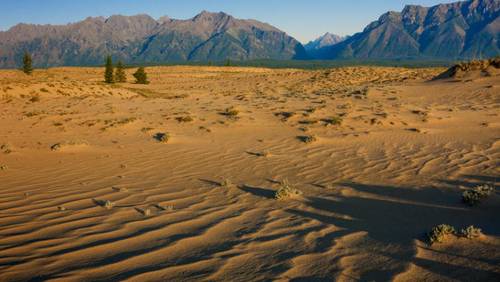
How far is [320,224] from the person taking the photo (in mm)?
5109

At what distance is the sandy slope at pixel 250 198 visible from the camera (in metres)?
3.98

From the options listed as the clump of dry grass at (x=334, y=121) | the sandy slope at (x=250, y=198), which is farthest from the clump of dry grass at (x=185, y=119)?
the clump of dry grass at (x=334, y=121)

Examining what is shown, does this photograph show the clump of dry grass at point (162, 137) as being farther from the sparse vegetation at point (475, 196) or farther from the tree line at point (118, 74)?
the tree line at point (118, 74)

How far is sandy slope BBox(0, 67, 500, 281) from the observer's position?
398cm

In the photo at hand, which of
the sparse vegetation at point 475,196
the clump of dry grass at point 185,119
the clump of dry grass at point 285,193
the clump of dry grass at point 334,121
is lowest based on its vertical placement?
the clump of dry grass at point 285,193

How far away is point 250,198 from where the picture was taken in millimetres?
6477

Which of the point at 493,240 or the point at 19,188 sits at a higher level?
the point at 493,240

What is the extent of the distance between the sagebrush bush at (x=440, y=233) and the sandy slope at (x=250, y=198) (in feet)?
0.36

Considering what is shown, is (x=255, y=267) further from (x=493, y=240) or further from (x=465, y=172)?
(x=465, y=172)

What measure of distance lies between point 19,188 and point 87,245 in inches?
154

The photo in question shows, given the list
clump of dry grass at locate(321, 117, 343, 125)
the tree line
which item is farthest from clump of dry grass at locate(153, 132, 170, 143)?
the tree line

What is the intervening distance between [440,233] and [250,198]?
10.1 ft

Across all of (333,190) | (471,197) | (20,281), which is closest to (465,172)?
(471,197)

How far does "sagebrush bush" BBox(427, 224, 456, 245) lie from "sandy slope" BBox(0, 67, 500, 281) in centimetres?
11
